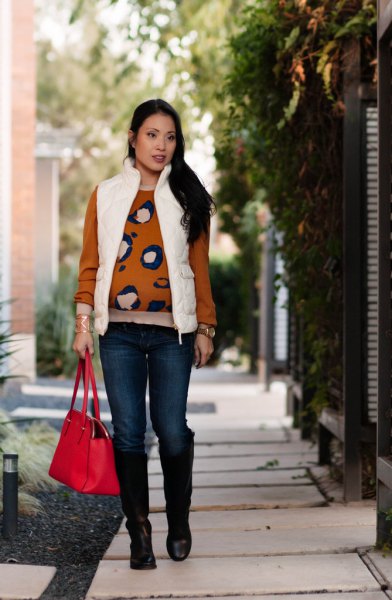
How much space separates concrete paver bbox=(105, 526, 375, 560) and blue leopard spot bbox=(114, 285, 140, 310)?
1000 millimetres

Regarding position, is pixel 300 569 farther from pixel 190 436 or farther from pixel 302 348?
pixel 302 348

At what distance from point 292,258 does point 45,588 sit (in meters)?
2.74

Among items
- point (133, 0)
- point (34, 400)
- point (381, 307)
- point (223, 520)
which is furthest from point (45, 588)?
point (133, 0)

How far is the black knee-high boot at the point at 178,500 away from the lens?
3824 mm

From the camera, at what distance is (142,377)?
3.77 meters

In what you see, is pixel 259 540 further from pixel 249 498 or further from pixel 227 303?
pixel 227 303

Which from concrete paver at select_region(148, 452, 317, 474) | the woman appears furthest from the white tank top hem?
concrete paver at select_region(148, 452, 317, 474)

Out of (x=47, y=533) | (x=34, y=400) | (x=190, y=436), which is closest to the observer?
(x=190, y=436)

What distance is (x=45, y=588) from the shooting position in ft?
11.5

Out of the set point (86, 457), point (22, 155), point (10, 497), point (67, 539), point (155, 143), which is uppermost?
point (22, 155)

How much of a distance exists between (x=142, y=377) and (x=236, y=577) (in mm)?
778

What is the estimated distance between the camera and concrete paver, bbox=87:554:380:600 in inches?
136

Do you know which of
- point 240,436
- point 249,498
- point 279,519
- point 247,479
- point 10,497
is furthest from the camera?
point 240,436

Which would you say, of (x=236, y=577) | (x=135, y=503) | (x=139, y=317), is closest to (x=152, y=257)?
(x=139, y=317)
